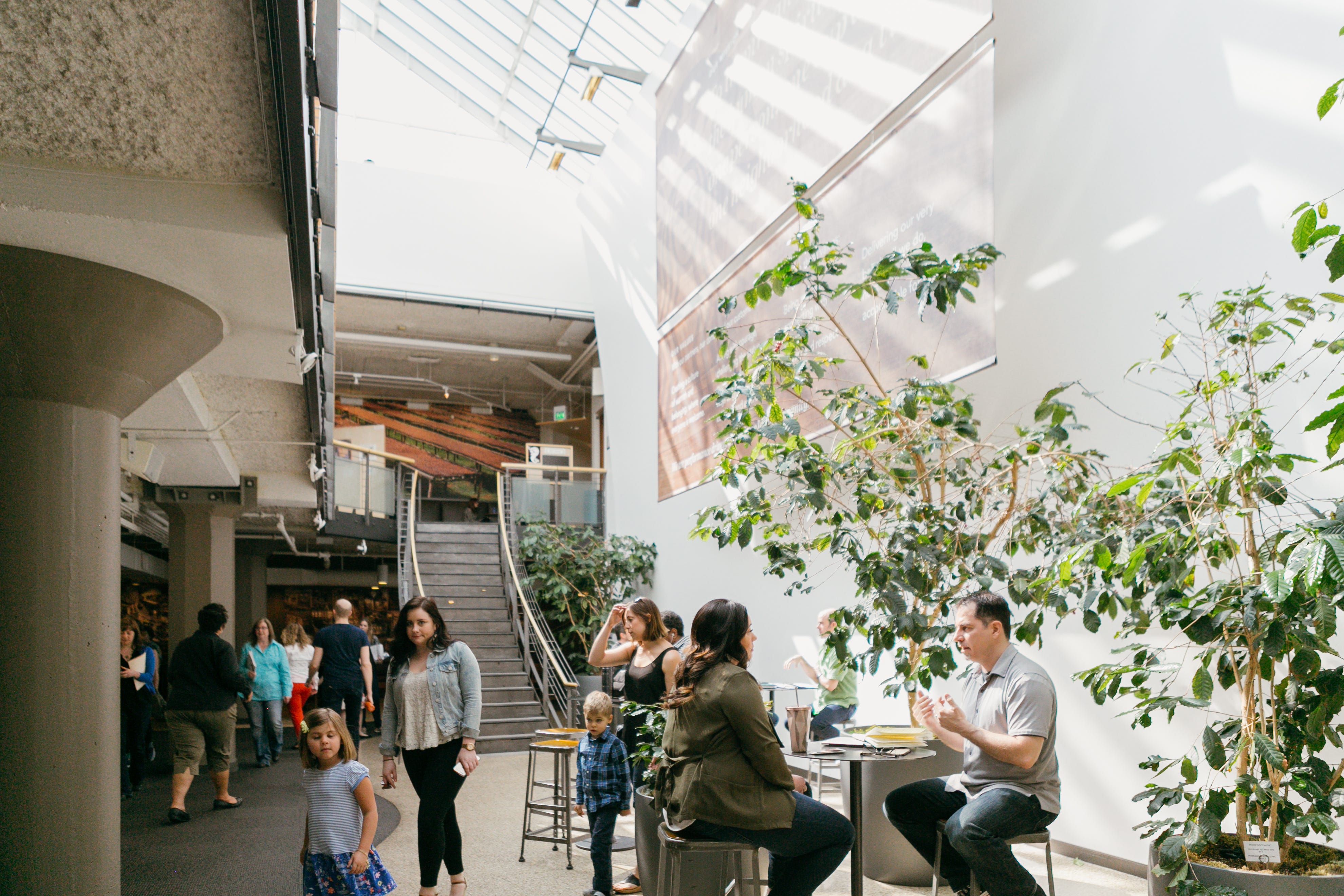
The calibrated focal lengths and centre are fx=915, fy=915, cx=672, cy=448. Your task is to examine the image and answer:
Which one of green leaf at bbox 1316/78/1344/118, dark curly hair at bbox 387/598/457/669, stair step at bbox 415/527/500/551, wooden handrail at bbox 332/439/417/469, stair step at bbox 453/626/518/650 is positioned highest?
wooden handrail at bbox 332/439/417/469

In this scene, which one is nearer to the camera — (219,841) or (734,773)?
(734,773)

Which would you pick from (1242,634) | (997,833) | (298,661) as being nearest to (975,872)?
(997,833)

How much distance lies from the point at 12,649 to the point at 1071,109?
5.53m

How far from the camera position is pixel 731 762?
2.78 metres

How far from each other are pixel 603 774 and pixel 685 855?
3.84ft

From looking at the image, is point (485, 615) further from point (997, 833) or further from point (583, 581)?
point (997, 833)

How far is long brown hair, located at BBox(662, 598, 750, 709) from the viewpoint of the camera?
2.89 meters

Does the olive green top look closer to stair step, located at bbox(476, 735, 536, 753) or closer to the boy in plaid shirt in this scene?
the boy in plaid shirt

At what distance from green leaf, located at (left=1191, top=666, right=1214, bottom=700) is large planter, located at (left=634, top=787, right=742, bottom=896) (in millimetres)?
1639

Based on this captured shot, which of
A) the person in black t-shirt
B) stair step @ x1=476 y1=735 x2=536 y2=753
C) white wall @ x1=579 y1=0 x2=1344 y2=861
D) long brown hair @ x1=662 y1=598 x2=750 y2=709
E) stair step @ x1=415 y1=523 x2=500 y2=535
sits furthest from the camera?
stair step @ x1=415 y1=523 x2=500 y2=535

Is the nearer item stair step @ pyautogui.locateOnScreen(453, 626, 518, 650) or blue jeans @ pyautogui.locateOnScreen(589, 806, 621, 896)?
blue jeans @ pyautogui.locateOnScreen(589, 806, 621, 896)

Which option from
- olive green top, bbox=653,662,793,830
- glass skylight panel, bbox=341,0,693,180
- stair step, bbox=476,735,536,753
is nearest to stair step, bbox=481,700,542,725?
stair step, bbox=476,735,536,753

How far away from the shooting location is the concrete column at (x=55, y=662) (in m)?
3.58

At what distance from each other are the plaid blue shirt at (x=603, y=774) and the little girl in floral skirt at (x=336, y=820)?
1.12 metres
